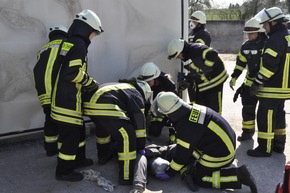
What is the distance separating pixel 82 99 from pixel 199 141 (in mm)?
1356

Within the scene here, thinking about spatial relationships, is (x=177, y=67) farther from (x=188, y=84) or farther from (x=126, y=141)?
(x=126, y=141)

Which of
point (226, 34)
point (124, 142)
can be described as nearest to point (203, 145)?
point (124, 142)

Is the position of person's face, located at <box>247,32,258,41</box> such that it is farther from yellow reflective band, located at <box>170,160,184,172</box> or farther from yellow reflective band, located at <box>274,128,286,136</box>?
yellow reflective band, located at <box>170,160,184,172</box>

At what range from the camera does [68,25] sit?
4812mm

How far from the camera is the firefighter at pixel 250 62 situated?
4910 mm

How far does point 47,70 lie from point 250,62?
2903 millimetres

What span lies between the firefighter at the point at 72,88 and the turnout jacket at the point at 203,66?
1766mm

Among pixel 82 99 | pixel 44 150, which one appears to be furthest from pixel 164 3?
pixel 44 150

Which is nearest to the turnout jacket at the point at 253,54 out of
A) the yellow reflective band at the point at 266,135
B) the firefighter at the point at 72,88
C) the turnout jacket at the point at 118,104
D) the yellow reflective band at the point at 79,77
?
the yellow reflective band at the point at 266,135

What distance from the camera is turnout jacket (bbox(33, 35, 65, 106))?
153 inches

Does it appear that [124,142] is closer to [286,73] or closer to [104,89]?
[104,89]

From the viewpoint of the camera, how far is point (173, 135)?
4.82 meters

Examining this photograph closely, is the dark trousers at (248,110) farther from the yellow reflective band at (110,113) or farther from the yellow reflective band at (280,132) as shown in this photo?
the yellow reflective band at (110,113)

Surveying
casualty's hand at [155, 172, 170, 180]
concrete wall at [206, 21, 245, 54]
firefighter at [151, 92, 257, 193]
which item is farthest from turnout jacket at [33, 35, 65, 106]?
concrete wall at [206, 21, 245, 54]
